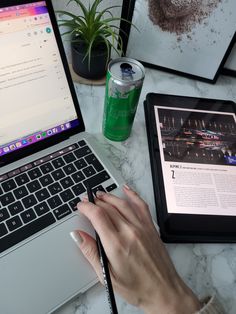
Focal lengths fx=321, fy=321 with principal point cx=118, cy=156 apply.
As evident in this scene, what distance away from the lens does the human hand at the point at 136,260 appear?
1.42 feet

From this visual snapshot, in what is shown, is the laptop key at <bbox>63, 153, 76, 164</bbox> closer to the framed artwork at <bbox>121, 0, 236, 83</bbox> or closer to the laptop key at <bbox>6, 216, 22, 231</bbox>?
the laptop key at <bbox>6, 216, 22, 231</bbox>

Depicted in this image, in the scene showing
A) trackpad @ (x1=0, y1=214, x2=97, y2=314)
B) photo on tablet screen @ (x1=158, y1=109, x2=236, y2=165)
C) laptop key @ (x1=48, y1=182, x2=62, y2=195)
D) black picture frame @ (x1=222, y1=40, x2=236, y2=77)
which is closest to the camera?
trackpad @ (x1=0, y1=214, x2=97, y2=314)

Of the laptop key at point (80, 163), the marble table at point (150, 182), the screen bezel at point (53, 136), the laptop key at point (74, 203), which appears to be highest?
the screen bezel at point (53, 136)

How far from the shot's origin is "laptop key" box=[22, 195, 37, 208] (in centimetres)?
50

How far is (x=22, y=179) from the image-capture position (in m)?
0.53

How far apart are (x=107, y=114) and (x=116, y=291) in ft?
1.07

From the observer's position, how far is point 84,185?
0.54 metres

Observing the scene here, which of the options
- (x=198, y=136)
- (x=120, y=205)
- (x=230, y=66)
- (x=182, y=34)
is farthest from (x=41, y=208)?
(x=230, y=66)

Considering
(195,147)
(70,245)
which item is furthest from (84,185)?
(195,147)

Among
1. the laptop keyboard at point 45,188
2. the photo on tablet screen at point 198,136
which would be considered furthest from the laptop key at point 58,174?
the photo on tablet screen at point 198,136

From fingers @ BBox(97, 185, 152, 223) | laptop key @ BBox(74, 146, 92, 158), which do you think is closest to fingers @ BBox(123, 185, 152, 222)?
fingers @ BBox(97, 185, 152, 223)

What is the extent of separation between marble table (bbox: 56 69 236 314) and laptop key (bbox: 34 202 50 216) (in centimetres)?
14

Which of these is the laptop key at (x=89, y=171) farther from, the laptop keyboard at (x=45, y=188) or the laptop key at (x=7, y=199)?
the laptop key at (x=7, y=199)

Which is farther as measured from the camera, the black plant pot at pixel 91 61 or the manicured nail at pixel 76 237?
the black plant pot at pixel 91 61
